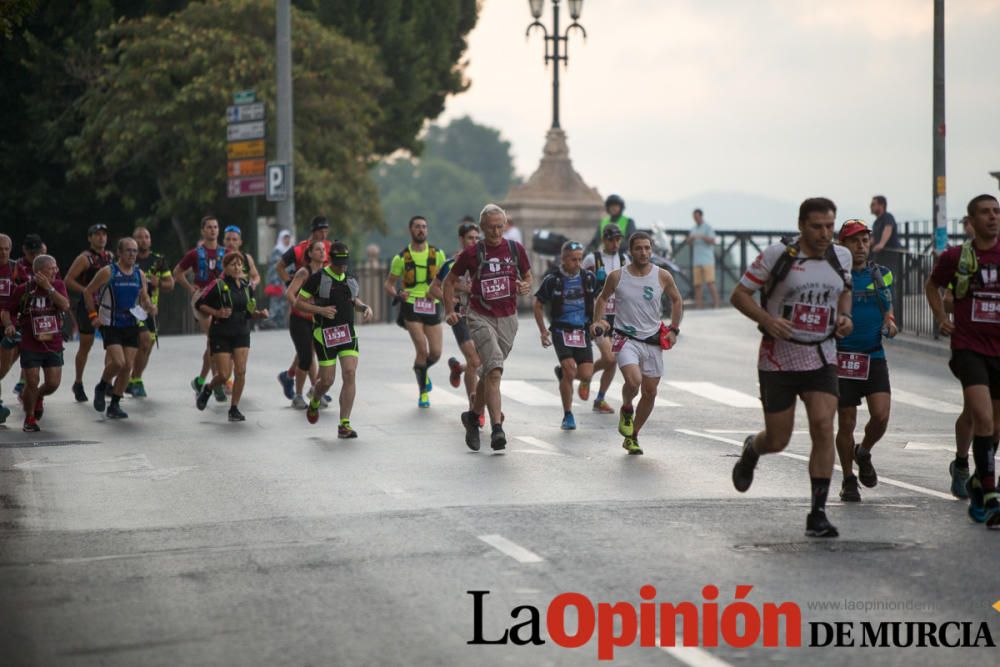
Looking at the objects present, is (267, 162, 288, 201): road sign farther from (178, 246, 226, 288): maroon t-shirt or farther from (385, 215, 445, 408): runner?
(385, 215, 445, 408): runner

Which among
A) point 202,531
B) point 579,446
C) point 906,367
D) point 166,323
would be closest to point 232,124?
point 166,323

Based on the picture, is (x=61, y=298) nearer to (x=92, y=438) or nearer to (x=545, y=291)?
(x=92, y=438)

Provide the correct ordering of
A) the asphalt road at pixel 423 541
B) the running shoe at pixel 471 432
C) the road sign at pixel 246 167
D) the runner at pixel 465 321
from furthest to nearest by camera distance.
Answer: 1. the road sign at pixel 246 167
2. the runner at pixel 465 321
3. the running shoe at pixel 471 432
4. the asphalt road at pixel 423 541

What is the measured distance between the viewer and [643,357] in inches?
560

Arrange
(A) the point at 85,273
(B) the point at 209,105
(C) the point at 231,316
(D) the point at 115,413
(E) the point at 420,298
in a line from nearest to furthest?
(C) the point at 231,316
(D) the point at 115,413
(E) the point at 420,298
(A) the point at 85,273
(B) the point at 209,105

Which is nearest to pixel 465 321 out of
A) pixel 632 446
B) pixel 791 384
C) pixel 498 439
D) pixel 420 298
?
pixel 498 439

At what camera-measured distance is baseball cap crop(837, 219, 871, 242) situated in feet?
36.8

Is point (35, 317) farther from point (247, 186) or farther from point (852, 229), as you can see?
point (247, 186)

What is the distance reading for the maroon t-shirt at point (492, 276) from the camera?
1421 centimetres

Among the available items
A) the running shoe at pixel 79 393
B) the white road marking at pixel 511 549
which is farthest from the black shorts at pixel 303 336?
the white road marking at pixel 511 549

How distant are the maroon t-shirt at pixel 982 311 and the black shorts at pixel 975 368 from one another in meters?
0.03

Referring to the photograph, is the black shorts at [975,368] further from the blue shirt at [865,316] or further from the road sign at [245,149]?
the road sign at [245,149]

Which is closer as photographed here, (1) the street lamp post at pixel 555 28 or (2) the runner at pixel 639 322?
(2) the runner at pixel 639 322

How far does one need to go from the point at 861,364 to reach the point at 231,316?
7.42 m
